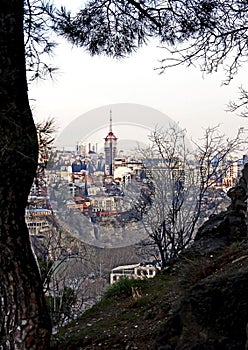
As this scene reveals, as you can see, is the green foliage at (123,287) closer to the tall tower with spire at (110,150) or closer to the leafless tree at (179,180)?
the tall tower with spire at (110,150)

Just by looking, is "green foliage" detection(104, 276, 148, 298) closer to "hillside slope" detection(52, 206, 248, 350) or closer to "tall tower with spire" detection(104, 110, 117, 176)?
"hillside slope" detection(52, 206, 248, 350)

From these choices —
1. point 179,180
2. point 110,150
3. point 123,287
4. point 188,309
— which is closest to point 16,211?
point 188,309

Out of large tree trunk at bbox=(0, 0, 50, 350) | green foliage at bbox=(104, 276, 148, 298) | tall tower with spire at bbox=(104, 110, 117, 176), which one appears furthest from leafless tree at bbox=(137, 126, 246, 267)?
large tree trunk at bbox=(0, 0, 50, 350)

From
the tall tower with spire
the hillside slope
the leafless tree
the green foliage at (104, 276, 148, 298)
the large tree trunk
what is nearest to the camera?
the hillside slope

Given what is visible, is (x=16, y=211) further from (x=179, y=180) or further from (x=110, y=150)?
(x=179, y=180)

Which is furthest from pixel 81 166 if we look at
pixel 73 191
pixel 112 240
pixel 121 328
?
pixel 121 328

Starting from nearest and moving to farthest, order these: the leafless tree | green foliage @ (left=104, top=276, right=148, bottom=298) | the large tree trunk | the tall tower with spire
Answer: the large tree trunk < green foliage @ (left=104, top=276, right=148, bottom=298) < the tall tower with spire < the leafless tree

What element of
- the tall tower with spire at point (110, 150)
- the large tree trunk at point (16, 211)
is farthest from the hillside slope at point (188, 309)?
the tall tower with spire at point (110, 150)
